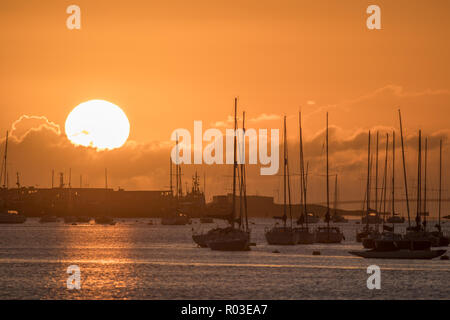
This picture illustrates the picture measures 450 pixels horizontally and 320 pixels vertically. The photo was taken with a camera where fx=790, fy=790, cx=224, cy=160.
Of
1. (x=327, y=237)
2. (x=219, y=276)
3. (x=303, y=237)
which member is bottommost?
(x=219, y=276)

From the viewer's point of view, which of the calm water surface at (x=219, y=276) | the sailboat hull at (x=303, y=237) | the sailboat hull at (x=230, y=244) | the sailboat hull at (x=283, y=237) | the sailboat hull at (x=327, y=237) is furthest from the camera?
the sailboat hull at (x=327, y=237)

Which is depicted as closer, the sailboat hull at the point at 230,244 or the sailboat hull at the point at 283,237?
the sailboat hull at the point at 230,244

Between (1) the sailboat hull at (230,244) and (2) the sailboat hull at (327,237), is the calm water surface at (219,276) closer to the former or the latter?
(1) the sailboat hull at (230,244)

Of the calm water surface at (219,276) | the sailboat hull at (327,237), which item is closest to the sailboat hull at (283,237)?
the calm water surface at (219,276)

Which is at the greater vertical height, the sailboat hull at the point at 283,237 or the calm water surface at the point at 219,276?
the sailboat hull at the point at 283,237

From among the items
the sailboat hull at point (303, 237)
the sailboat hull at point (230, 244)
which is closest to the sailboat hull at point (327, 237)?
the sailboat hull at point (303, 237)

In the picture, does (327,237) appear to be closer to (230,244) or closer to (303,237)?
(303,237)

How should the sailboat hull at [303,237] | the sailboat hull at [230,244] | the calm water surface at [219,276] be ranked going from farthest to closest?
the sailboat hull at [303,237]
the sailboat hull at [230,244]
the calm water surface at [219,276]

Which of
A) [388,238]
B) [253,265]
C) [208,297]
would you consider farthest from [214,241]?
[208,297]

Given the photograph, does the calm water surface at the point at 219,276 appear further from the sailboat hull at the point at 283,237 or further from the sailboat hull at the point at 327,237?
the sailboat hull at the point at 327,237

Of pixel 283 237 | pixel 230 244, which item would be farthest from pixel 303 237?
Answer: pixel 230 244

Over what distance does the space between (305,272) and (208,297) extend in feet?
65.6
